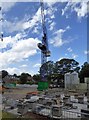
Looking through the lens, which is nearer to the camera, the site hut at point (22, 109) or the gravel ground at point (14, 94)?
the site hut at point (22, 109)

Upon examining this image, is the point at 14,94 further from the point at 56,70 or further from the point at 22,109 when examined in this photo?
the point at 56,70

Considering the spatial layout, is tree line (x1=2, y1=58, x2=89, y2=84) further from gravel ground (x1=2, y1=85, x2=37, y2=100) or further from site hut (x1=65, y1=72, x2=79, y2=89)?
gravel ground (x1=2, y1=85, x2=37, y2=100)

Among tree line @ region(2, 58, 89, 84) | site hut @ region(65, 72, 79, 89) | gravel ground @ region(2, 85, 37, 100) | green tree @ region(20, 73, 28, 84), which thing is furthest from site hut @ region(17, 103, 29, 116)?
green tree @ region(20, 73, 28, 84)

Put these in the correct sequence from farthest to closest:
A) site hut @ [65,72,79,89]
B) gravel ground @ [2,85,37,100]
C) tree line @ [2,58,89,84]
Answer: tree line @ [2,58,89,84] → site hut @ [65,72,79,89] → gravel ground @ [2,85,37,100]

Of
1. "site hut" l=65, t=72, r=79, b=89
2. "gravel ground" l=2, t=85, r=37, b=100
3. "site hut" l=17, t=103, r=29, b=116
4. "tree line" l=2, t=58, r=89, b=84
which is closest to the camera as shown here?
"site hut" l=17, t=103, r=29, b=116

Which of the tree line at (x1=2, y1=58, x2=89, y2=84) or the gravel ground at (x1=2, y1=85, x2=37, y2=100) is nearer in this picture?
the gravel ground at (x1=2, y1=85, x2=37, y2=100)

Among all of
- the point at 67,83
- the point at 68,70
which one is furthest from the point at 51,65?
the point at 67,83

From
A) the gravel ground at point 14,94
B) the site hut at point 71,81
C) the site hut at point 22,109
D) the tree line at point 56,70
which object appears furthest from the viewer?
the tree line at point 56,70

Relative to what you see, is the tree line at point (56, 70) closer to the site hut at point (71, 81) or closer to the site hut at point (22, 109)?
the site hut at point (71, 81)

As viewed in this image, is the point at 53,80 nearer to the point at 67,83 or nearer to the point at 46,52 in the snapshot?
the point at 46,52

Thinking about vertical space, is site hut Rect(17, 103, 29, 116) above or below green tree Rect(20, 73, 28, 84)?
below

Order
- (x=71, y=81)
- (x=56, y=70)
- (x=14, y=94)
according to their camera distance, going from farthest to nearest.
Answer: (x=56, y=70), (x=71, y=81), (x=14, y=94)

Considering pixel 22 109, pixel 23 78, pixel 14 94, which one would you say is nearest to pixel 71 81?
pixel 14 94

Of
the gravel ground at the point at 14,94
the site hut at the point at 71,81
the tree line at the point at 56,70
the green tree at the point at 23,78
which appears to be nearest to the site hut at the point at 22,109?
the gravel ground at the point at 14,94
